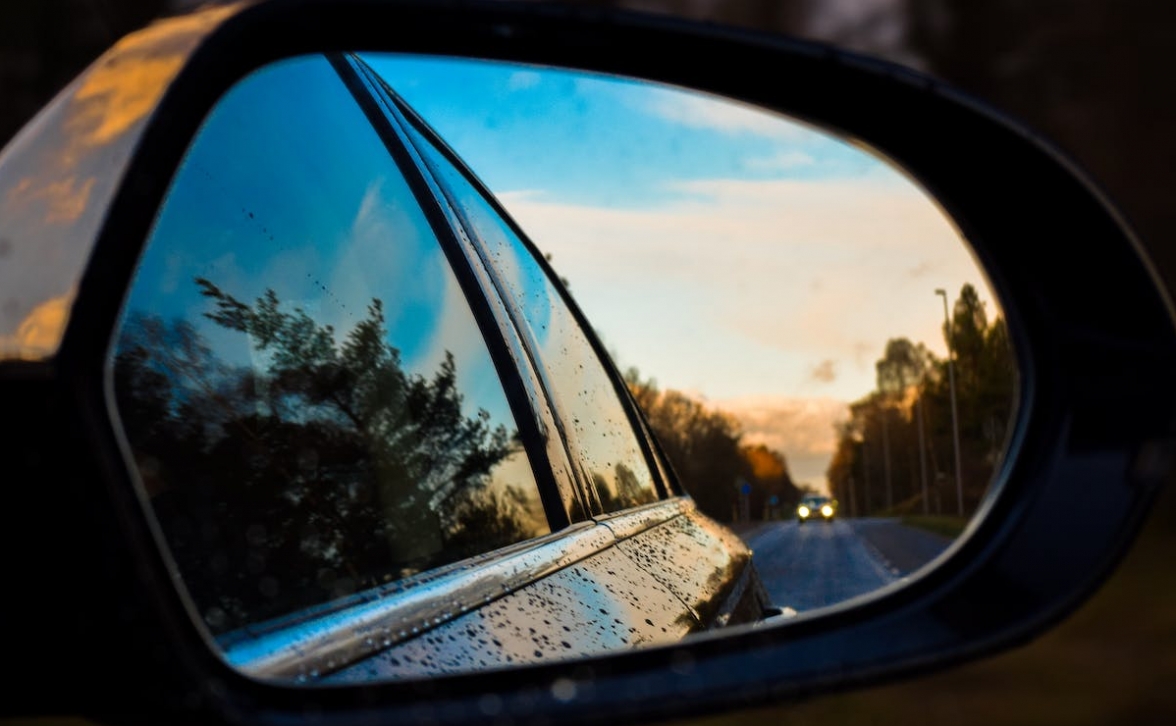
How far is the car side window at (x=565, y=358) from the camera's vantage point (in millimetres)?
2500

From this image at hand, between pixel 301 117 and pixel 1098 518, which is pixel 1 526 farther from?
pixel 1098 518

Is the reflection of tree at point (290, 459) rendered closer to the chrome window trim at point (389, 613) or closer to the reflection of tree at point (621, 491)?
the chrome window trim at point (389, 613)

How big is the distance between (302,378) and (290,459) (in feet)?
0.39

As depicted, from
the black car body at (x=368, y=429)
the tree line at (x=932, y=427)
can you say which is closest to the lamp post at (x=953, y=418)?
the tree line at (x=932, y=427)

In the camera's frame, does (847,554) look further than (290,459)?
Yes

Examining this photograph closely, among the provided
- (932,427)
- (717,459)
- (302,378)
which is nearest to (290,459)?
(302,378)

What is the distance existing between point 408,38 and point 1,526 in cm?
106

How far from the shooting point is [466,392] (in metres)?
2.08

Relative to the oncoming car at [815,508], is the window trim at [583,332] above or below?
above

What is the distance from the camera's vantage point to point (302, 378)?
4.97 feet

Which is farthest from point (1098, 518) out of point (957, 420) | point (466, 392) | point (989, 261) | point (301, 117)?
point (301, 117)

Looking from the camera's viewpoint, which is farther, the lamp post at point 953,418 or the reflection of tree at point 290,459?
the lamp post at point 953,418

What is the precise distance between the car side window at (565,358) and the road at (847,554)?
0.42 metres

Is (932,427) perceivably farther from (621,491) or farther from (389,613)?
(621,491)
